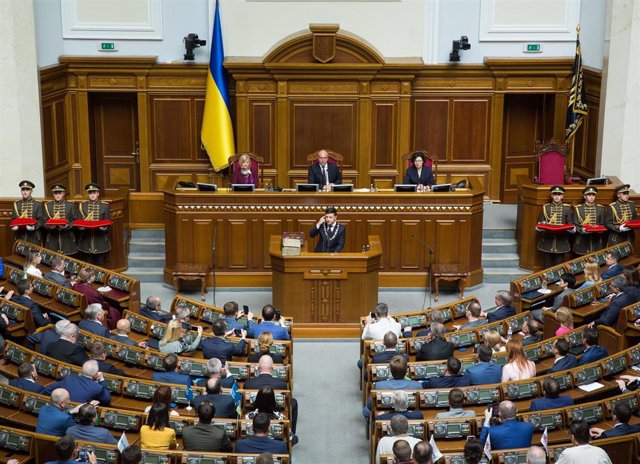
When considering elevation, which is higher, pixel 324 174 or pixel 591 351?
pixel 324 174

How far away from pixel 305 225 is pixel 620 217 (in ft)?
15.7

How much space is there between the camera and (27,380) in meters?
10.7

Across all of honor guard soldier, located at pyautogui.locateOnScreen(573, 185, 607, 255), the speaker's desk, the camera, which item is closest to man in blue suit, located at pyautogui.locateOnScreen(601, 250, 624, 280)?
honor guard soldier, located at pyautogui.locateOnScreen(573, 185, 607, 255)

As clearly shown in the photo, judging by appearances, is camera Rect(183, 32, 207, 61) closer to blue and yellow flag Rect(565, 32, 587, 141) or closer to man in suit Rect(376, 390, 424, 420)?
blue and yellow flag Rect(565, 32, 587, 141)

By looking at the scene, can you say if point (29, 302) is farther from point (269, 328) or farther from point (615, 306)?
point (615, 306)

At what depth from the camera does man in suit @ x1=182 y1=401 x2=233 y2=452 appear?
9.55 meters

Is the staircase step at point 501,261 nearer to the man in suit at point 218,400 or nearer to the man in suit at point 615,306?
the man in suit at point 615,306

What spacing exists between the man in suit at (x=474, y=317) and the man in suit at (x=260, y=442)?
4082 millimetres

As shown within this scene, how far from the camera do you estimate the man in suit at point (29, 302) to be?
43.0ft

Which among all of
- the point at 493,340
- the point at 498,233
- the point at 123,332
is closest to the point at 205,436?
the point at 123,332

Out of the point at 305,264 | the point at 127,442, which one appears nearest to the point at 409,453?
the point at 127,442

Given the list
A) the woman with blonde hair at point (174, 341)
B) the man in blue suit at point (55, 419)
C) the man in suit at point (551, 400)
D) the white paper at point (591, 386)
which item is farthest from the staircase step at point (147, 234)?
the man in suit at point (551, 400)

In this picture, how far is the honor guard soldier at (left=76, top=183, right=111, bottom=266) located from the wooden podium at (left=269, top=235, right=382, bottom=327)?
300 cm

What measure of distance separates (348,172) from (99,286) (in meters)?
5.83
